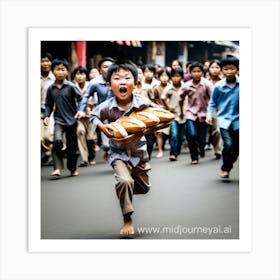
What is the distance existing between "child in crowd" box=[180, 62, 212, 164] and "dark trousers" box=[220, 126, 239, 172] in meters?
0.46

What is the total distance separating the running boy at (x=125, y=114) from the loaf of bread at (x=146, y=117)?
0.16ft

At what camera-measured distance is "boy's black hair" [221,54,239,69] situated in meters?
8.79

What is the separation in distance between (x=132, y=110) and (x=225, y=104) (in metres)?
1.15

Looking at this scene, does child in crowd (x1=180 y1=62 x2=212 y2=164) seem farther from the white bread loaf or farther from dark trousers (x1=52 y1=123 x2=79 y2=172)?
the white bread loaf

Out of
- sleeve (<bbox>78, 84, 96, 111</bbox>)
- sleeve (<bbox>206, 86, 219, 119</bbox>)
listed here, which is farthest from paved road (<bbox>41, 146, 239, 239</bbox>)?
sleeve (<bbox>78, 84, 96, 111</bbox>)

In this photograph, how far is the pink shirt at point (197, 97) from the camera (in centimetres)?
947

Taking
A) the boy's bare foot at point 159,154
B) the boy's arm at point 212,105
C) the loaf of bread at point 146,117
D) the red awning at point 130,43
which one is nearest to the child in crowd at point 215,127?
the boy's arm at point 212,105

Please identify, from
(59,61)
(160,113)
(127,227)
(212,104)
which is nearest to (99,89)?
(59,61)

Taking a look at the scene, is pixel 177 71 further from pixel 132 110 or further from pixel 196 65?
pixel 132 110

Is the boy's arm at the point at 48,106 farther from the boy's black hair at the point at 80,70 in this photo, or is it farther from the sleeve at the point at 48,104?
the boy's black hair at the point at 80,70

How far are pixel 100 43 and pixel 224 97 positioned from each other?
129cm

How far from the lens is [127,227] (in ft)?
27.7
